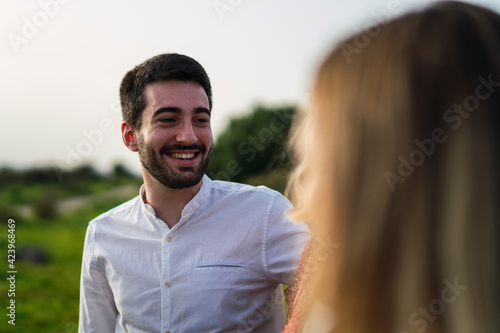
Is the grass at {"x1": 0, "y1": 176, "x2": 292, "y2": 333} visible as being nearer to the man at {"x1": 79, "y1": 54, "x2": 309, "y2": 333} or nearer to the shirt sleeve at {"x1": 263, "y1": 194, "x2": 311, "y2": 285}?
the man at {"x1": 79, "y1": 54, "x2": 309, "y2": 333}

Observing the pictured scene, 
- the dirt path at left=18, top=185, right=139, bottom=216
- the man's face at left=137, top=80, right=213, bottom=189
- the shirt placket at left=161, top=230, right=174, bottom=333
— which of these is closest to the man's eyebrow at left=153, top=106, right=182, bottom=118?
the man's face at left=137, top=80, right=213, bottom=189

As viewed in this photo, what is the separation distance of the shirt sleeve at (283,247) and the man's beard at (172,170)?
0.42 m

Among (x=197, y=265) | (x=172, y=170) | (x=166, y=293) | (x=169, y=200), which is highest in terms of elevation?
(x=172, y=170)

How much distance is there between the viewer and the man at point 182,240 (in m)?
2.39

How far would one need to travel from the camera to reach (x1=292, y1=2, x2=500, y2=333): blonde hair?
849 mm

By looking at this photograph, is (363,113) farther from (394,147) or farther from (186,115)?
(186,115)

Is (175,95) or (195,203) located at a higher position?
(175,95)

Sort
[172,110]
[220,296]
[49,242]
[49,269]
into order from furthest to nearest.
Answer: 1. [49,242]
2. [49,269]
3. [172,110]
4. [220,296]

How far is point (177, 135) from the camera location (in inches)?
97.6

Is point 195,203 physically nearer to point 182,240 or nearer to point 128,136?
point 182,240

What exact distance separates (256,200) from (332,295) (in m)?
1.65

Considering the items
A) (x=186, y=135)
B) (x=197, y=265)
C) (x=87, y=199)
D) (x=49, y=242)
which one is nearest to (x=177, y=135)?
(x=186, y=135)

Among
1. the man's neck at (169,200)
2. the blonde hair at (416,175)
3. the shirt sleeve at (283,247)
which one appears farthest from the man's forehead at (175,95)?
the blonde hair at (416,175)

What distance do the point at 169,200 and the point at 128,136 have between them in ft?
1.48
